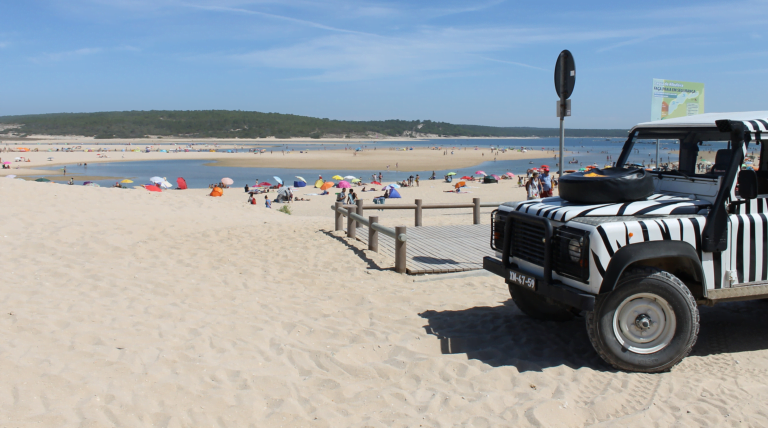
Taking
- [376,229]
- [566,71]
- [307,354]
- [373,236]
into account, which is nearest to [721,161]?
[566,71]

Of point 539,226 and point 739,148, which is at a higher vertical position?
point 739,148

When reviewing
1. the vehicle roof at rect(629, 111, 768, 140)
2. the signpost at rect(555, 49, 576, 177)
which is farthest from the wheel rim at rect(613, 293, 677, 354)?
the signpost at rect(555, 49, 576, 177)

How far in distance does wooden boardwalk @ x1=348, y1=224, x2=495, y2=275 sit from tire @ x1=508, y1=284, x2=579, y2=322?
229cm

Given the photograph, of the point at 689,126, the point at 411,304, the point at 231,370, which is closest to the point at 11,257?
the point at 231,370

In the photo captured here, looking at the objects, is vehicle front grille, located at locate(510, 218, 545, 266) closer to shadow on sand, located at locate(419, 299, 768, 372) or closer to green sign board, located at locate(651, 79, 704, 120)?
shadow on sand, located at locate(419, 299, 768, 372)

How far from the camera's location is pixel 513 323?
5.82 metres

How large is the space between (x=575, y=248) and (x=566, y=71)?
413cm

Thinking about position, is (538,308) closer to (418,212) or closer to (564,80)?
(564,80)

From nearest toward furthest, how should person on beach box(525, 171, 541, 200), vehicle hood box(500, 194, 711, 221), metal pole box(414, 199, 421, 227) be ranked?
vehicle hood box(500, 194, 711, 221)
metal pole box(414, 199, 421, 227)
person on beach box(525, 171, 541, 200)

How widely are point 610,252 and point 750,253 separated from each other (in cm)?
140

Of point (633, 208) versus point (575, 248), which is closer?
point (575, 248)

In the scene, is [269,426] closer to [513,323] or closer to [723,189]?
[513,323]

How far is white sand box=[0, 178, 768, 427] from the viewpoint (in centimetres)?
373

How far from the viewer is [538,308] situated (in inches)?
228
